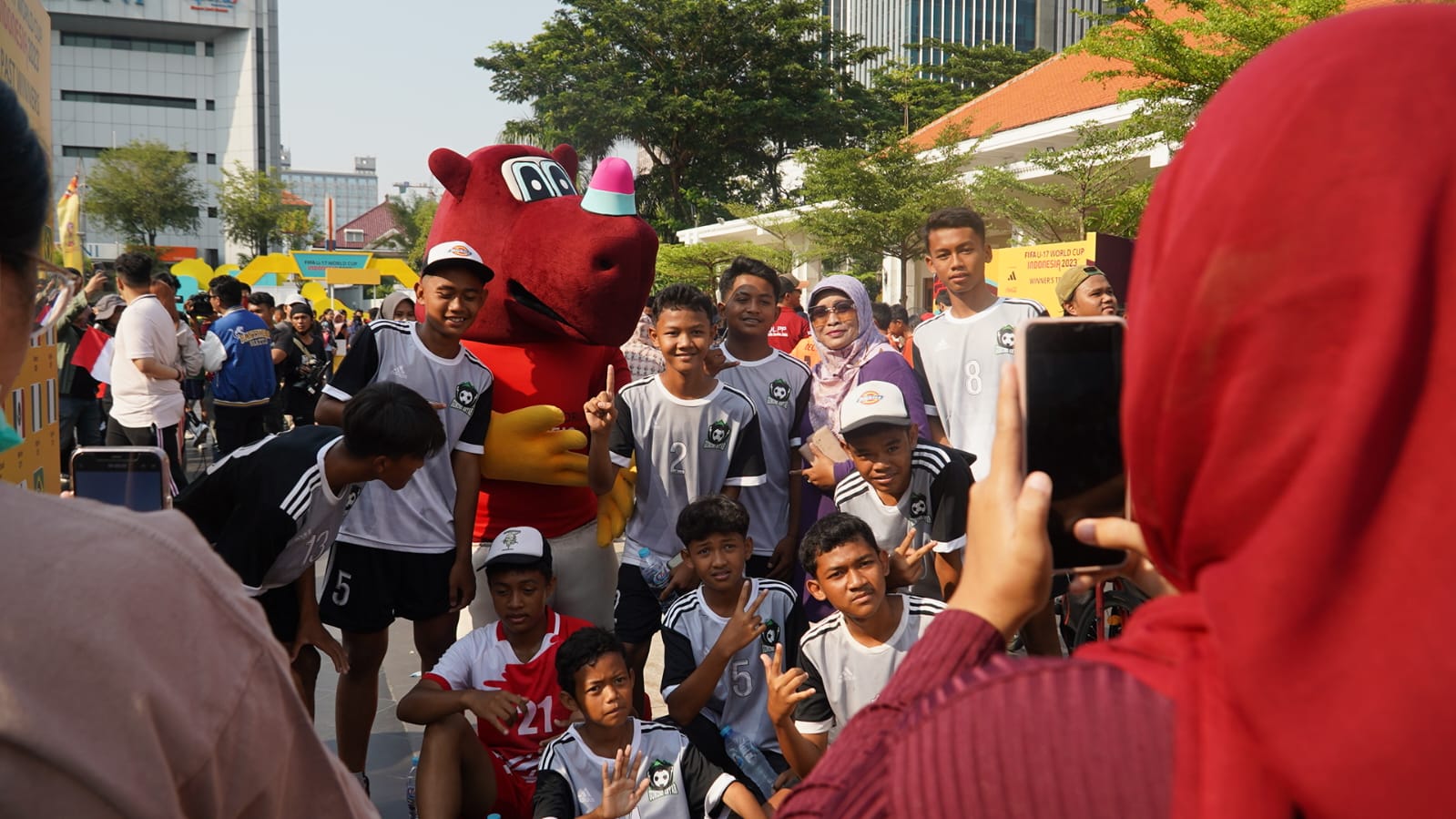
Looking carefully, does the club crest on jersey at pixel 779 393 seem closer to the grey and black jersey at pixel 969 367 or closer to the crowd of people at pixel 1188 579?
the grey and black jersey at pixel 969 367

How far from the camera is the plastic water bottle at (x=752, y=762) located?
3.78 m

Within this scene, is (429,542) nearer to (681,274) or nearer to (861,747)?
(861,747)

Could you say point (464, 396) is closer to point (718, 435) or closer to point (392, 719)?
point (718, 435)

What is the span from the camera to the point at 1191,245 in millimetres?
829

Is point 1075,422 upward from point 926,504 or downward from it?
upward

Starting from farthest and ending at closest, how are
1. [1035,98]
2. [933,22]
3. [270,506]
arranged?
1. [933,22]
2. [1035,98]
3. [270,506]

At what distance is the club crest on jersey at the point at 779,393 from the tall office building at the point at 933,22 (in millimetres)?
61136

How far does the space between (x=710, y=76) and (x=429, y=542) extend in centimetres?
2880

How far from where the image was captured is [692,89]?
31.5 meters

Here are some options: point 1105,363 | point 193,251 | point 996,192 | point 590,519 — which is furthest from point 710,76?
point 193,251

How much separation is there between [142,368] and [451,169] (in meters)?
3.55

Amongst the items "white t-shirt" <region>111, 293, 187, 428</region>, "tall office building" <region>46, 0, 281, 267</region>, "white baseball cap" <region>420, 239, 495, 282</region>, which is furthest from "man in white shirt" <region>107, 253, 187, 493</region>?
"tall office building" <region>46, 0, 281, 267</region>

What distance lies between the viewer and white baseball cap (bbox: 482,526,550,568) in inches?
160

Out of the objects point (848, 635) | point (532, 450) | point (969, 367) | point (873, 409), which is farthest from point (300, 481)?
point (969, 367)
